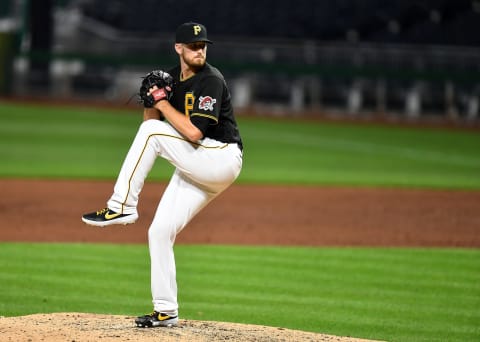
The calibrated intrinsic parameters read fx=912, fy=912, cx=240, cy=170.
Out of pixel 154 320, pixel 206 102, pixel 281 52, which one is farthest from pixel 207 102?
pixel 281 52

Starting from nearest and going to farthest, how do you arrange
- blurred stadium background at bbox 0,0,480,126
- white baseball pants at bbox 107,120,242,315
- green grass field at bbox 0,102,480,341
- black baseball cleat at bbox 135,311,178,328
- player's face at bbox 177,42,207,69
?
1. white baseball pants at bbox 107,120,242,315
2. player's face at bbox 177,42,207,69
3. black baseball cleat at bbox 135,311,178,328
4. green grass field at bbox 0,102,480,341
5. blurred stadium background at bbox 0,0,480,126

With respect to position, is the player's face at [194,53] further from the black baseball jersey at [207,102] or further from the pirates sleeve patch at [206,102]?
the pirates sleeve patch at [206,102]

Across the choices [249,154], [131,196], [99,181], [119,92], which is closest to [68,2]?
[119,92]

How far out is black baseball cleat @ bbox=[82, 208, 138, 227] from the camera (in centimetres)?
569

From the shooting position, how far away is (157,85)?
5719 mm

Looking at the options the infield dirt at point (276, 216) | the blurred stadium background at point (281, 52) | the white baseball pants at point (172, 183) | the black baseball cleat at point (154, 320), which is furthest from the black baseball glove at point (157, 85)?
the blurred stadium background at point (281, 52)

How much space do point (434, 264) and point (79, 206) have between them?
18.0 ft

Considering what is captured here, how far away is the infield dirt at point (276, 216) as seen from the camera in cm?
1106

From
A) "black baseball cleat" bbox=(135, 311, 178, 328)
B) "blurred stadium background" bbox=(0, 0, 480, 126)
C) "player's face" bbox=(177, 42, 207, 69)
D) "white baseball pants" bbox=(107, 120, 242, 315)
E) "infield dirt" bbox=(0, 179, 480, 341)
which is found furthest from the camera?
"blurred stadium background" bbox=(0, 0, 480, 126)

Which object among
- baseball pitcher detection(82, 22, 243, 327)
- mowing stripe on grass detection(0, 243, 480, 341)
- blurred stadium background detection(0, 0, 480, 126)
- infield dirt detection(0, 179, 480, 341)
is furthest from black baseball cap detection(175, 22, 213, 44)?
blurred stadium background detection(0, 0, 480, 126)

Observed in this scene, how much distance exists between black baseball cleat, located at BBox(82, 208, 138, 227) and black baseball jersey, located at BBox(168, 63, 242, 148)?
2.37 ft

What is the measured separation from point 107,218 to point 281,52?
24.8 metres

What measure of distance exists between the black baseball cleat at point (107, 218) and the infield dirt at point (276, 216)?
497cm

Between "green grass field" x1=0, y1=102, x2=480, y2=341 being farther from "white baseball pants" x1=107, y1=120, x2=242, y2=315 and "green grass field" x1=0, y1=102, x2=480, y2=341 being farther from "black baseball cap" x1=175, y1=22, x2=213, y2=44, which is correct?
"black baseball cap" x1=175, y1=22, x2=213, y2=44
